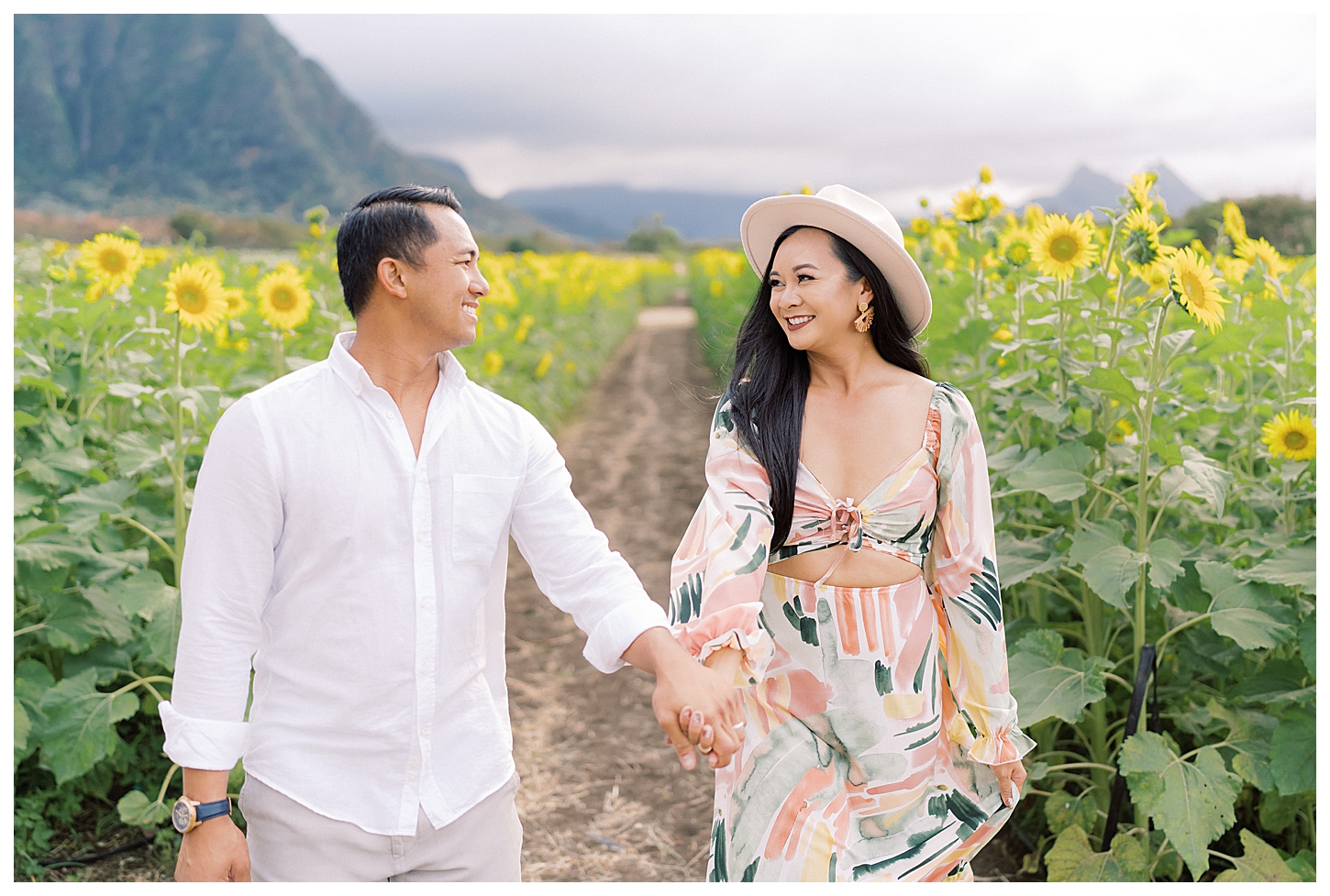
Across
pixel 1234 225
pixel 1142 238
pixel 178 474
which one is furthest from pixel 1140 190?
pixel 178 474

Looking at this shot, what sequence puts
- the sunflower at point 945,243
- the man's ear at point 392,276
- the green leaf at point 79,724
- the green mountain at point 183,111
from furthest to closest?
the green mountain at point 183,111
the sunflower at point 945,243
the green leaf at point 79,724
the man's ear at point 392,276

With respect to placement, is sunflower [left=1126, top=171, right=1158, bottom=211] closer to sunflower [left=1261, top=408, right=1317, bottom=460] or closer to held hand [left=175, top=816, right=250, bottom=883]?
sunflower [left=1261, top=408, right=1317, bottom=460]

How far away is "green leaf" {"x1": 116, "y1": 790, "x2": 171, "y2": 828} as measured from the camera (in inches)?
114

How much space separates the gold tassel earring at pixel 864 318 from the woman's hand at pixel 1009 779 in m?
0.84

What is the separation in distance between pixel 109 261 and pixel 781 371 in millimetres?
2961

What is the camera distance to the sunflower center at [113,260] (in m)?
3.84

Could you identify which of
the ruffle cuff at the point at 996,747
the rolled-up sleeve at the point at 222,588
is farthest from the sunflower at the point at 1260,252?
the rolled-up sleeve at the point at 222,588

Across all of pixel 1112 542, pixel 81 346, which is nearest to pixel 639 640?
pixel 1112 542

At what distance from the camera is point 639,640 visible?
1741mm

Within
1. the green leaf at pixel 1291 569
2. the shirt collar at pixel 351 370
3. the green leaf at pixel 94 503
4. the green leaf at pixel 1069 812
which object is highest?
the shirt collar at pixel 351 370

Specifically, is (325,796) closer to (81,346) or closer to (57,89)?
(81,346)

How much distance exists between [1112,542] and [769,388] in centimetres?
119

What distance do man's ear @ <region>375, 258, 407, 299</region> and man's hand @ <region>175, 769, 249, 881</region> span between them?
80cm

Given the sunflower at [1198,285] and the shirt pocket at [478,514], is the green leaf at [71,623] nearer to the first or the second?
the shirt pocket at [478,514]
